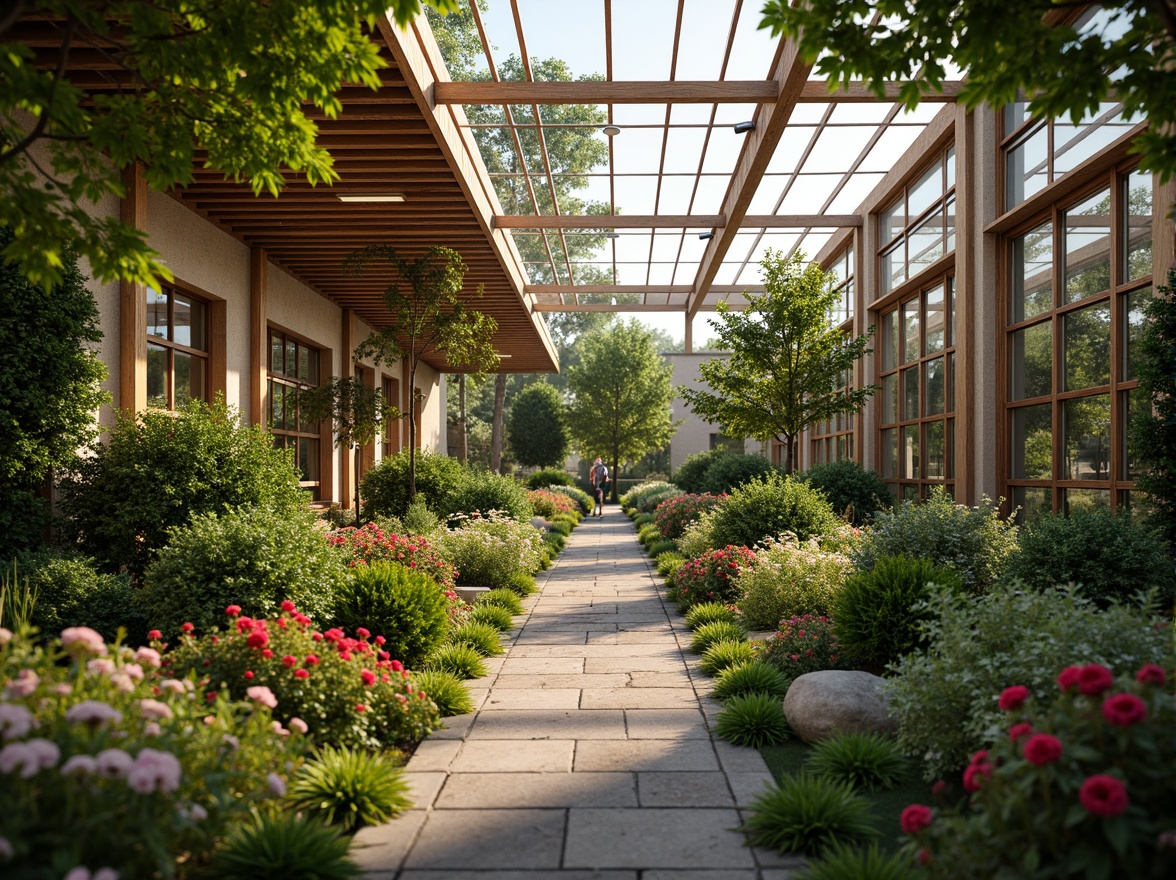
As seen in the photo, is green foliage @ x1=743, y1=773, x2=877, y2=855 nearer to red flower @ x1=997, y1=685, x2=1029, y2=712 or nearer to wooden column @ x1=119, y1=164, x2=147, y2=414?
red flower @ x1=997, y1=685, x2=1029, y2=712

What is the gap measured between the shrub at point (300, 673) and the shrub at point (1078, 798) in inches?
103

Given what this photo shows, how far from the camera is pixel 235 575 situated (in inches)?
222

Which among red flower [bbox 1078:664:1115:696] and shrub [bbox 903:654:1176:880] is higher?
red flower [bbox 1078:664:1115:696]

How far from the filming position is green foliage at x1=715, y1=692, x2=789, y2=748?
15.9 ft

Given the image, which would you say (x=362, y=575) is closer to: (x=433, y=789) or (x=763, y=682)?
(x=433, y=789)

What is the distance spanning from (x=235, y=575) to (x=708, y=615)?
4.20 meters

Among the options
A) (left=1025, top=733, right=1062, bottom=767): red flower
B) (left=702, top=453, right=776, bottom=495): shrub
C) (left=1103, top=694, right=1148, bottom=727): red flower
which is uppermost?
(left=702, top=453, right=776, bottom=495): shrub

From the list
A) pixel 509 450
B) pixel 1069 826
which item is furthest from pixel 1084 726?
pixel 509 450

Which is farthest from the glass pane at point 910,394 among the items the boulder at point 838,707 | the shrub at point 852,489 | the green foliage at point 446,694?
the green foliage at point 446,694

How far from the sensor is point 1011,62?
3.59 metres

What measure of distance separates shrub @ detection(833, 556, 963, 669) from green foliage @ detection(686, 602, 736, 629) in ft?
6.73

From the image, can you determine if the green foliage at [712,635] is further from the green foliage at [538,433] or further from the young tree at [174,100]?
the green foliage at [538,433]

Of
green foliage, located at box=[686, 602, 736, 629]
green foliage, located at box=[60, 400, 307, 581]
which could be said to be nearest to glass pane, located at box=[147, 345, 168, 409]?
green foliage, located at box=[60, 400, 307, 581]

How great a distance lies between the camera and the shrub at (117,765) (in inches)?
96.6
